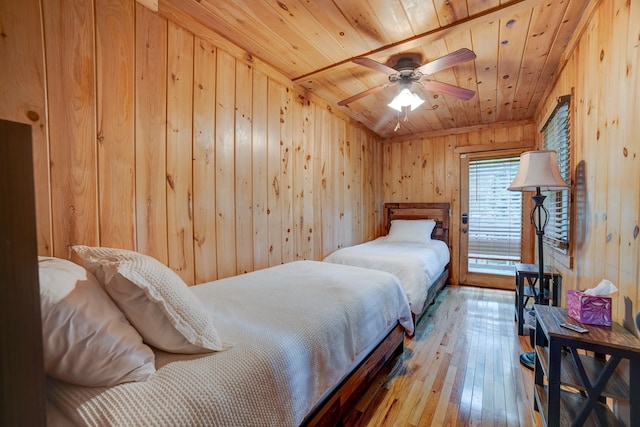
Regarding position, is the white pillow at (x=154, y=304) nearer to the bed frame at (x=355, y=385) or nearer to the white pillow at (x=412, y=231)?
the bed frame at (x=355, y=385)

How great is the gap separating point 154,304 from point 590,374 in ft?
5.86

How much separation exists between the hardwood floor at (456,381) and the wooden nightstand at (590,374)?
34 cm

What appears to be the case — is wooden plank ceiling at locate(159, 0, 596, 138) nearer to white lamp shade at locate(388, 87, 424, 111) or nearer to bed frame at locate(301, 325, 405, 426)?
white lamp shade at locate(388, 87, 424, 111)

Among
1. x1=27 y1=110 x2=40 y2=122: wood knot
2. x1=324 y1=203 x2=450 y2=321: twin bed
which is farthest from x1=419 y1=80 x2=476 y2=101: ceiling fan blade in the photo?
x1=27 y1=110 x2=40 y2=122: wood knot

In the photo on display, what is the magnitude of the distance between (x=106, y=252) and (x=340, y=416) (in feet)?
4.21

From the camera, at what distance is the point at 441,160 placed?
4.22m

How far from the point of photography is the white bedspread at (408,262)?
2.41 m

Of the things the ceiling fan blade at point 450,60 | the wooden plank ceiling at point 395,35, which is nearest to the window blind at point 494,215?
the wooden plank ceiling at point 395,35

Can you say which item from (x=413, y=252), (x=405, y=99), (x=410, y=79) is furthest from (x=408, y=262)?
(x=410, y=79)

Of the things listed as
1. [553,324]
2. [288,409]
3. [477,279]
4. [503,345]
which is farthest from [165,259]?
[477,279]

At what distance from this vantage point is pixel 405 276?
7.98 ft

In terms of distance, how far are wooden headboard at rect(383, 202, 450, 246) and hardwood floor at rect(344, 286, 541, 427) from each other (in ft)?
5.29

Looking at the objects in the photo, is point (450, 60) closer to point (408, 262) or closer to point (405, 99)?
point (405, 99)

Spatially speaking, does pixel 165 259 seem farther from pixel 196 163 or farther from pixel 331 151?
pixel 331 151
